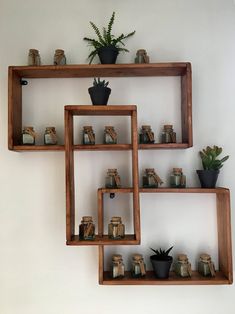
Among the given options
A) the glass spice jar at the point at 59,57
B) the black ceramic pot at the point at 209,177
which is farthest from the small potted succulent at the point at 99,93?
the black ceramic pot at the point at 209,177

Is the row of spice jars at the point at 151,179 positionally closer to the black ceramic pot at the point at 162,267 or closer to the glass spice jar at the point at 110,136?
the glass spice jar at the point at 110,136

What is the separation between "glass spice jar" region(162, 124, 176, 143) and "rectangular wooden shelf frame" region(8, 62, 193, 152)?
0.06 m

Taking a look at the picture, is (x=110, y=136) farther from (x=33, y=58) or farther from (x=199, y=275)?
(x=199, y=275)

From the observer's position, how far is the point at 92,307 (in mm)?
1485

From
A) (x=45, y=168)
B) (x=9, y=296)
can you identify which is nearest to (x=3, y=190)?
(x=45, y=168)

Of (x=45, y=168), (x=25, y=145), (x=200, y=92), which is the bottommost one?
(x=45, y=168)

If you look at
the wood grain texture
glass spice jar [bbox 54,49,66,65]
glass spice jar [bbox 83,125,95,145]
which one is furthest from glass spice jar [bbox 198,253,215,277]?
glass spice jar [bbox 54,49,66,65]

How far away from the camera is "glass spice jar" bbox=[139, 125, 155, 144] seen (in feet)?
4.74

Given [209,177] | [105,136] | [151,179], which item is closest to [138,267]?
[151,179]

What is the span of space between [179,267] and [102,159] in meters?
0.67

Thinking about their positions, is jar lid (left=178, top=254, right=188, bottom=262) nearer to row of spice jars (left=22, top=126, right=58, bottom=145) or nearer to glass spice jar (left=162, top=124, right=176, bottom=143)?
glass spice jar (left=162, top=124, right=176, bottom=143)

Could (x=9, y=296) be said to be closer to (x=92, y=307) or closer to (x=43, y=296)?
(x=43, y=296)

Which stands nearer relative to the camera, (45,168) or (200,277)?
(200,277)

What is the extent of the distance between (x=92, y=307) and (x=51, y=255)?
0.34m
